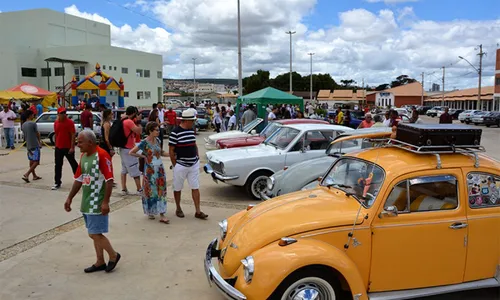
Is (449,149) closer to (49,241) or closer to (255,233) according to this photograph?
(255,233)

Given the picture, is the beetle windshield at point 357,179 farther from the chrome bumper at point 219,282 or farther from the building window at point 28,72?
the building window at point 28,72

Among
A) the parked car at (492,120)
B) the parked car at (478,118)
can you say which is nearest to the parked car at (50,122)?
the parked car at (492,120)

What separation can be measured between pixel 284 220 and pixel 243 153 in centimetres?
477

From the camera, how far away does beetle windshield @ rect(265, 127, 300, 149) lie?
8.70m

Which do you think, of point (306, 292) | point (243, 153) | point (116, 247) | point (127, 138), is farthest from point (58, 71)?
point (306, 292)

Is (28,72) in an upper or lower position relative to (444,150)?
upper

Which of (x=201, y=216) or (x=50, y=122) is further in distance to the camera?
(x=50, y=122)

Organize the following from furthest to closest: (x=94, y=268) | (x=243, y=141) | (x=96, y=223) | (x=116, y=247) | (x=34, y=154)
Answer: (x=243, y=141)
(x=34, y=154)
(x=116, y=247)
(x=94, y=268)
(x=96, y=223)

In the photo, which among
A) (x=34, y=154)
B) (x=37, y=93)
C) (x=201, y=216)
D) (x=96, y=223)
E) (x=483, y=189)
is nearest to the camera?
(x=483, y=189)

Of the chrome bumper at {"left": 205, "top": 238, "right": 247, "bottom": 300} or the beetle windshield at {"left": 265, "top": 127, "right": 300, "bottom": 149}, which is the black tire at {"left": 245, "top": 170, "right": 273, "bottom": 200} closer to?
the beetle windshield at {"left": 265, "top": 127, "right": 300, "bottom": 149}

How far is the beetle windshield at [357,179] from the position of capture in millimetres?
3870

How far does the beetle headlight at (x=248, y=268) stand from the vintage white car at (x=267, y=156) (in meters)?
4.49

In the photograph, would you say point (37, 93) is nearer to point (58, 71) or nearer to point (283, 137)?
point (58, 71)

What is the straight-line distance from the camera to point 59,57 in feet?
173
